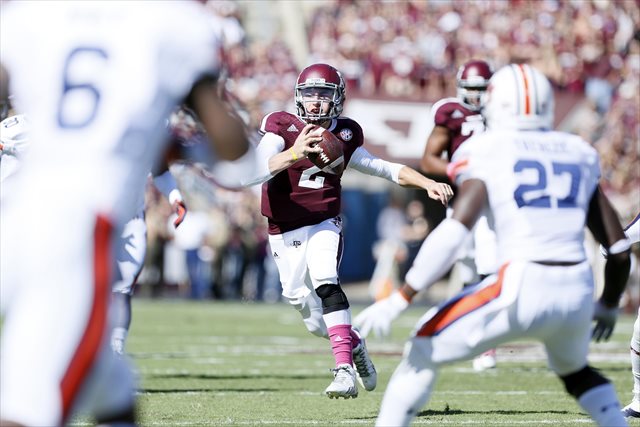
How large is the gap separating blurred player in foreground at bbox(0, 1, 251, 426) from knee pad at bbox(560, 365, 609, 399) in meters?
1.61

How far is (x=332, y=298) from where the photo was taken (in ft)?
21.2

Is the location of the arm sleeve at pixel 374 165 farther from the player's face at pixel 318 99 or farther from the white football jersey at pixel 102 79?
the white football jersey at pixel 102 79

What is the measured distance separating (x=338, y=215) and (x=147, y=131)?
384cm

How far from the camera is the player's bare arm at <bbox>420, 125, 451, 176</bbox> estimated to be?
784 cm

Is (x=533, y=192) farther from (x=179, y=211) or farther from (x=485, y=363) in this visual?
(x=485, y=363)

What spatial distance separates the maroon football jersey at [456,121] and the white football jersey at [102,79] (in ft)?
16.9

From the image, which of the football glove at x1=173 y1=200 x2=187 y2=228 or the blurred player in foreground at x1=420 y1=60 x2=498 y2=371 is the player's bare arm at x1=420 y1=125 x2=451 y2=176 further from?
the football glove at x1=173 y1=200 x2=187 y2=228

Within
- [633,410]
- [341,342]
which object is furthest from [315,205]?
[633,410]

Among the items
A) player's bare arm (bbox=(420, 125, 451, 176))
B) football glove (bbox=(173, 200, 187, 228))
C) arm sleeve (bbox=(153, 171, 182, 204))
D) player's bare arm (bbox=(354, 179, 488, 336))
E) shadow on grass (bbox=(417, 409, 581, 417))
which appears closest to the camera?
player's bare arm (bbox=(354, 179, 488, 336))

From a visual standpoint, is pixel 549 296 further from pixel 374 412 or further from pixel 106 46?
pixel 374 412

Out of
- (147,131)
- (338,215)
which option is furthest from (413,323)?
(147,131)

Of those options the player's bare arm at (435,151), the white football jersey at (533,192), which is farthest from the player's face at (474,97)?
the white football jersey at (533,192)

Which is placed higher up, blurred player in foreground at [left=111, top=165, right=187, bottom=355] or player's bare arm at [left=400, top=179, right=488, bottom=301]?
player's bare arm at [left=400, top=179, right=488, bottom=301]

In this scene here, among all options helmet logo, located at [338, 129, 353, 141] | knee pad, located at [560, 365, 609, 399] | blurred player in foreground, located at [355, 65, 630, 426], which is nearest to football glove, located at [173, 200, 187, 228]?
helmet logo, located at [338, 129, 353, 141]
